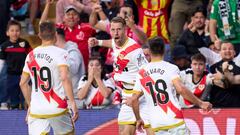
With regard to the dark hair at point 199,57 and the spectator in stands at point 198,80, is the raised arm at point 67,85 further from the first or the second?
the dark hair at point 199,57

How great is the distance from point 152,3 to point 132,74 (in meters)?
4.11

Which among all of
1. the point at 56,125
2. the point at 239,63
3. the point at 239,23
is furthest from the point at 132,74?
the point at 239,23

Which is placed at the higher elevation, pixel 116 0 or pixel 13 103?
pixel 116 0

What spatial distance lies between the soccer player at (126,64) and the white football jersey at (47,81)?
4.27ft

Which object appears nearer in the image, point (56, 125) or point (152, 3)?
point (56, 125)

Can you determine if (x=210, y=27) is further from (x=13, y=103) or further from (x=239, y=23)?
(x=13, y=103)

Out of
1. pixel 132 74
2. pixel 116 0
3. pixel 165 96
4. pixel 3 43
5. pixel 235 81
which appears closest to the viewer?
pixel 165 96

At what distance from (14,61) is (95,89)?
1738mm

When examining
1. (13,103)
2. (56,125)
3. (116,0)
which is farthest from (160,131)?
(116,0)

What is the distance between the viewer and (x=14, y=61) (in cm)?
1656

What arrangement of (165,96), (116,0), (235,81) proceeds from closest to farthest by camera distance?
(165,96) < (235,81) < (116,0)

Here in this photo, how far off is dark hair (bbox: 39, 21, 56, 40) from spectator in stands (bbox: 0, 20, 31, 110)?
385 centimetres

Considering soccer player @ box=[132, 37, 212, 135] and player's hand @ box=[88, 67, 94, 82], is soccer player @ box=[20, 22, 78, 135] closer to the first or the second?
soccer player @ box=[132, 37, 212, 135]

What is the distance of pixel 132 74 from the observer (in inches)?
549
